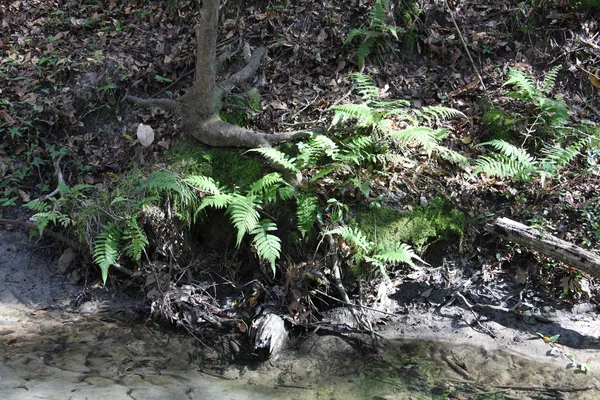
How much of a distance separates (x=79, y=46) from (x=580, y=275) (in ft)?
24.4

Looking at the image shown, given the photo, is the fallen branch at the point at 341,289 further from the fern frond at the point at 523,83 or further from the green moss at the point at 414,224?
the fern frond at the point at 523,83

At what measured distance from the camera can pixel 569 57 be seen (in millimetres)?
7039

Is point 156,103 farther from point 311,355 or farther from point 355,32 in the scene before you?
point 311,355

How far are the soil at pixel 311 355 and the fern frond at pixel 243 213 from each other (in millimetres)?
1219

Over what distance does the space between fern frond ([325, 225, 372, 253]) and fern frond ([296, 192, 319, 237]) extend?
0.23 metres

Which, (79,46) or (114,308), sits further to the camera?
(79,46)

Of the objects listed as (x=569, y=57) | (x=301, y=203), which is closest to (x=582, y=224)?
(x=569, y=57)

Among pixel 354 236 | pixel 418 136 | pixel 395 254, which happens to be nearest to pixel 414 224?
pixel 395 254

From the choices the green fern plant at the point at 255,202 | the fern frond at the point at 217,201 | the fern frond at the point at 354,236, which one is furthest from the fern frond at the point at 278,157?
the fern frond at the point at 354,236

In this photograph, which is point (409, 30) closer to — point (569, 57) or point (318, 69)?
point (318, 69)

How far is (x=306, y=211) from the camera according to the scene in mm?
5652

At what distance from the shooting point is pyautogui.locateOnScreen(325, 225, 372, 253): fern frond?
213 inches

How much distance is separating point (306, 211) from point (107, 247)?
213 centimetres

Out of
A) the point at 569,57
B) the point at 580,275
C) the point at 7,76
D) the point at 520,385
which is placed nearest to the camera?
the point at 520,385
